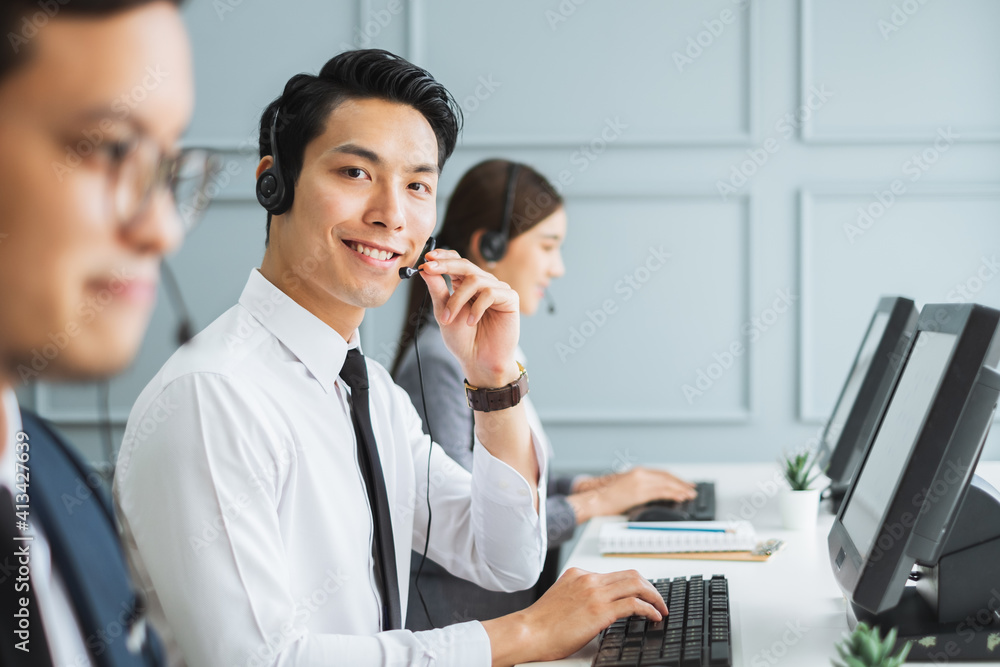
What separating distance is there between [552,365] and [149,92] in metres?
2.47

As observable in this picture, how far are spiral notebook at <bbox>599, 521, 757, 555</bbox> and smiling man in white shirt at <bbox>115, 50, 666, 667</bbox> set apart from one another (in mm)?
203

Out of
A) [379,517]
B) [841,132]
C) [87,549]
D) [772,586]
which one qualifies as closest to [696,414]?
[841,132]

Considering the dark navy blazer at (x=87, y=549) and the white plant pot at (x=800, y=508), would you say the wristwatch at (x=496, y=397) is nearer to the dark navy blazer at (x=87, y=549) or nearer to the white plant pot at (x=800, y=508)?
the white plant pot at (x=800, y=508)

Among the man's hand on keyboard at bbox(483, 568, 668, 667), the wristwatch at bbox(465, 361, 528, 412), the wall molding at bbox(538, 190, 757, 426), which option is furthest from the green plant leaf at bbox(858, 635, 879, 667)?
the wall molding at bbox(538, 190, 757, 426)

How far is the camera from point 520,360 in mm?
1642

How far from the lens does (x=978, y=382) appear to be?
71 cm

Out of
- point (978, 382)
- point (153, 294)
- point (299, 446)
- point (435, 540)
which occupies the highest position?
point (153, 294)

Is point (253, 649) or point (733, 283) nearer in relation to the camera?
point (253, 649)

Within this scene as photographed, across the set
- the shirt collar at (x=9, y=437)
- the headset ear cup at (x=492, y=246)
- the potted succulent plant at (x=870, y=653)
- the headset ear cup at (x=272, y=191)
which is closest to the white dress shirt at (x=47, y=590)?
the shirt collar at (x=9, y=437)

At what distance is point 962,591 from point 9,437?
32.7 inches

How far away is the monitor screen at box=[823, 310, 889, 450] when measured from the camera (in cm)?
162

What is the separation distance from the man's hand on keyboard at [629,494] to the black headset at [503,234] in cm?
57

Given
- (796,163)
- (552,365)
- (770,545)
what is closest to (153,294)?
(770,545)

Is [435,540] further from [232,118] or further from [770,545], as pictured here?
[232,118]
